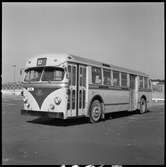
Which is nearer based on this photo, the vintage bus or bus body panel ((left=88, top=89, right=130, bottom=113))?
the vintage bus

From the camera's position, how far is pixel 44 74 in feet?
36.9

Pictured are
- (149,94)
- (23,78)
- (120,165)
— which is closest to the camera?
(120,165)

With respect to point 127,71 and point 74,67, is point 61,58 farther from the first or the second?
point 127,71

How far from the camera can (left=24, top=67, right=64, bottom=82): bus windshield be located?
1092 centimetres

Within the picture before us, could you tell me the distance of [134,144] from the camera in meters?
7.82

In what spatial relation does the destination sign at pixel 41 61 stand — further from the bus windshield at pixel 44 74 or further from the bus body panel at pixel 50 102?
the bus body panel at pixel 50 102

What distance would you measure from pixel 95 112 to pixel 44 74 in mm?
2986

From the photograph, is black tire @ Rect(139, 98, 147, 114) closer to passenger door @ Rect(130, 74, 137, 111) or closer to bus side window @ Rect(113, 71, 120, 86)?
passenger door @ Rect(130, 74, 137, 111)

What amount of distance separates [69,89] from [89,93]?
143cm

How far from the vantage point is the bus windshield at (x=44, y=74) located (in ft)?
35.8

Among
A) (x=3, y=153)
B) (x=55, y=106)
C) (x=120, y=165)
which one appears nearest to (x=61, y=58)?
(x=55, y=106)

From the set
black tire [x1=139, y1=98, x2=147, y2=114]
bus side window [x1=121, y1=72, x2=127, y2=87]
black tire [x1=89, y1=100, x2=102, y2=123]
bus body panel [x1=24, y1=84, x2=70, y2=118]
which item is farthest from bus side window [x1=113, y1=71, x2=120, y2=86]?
bus body panel [x1=24, y1=84, x2=70, y2=118]

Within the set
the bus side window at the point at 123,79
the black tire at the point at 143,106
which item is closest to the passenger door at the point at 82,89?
the bus side window at the point at 123,79

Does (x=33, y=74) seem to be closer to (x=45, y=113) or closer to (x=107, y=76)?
(x=45, y=113)
